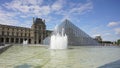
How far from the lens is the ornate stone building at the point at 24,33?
7412 centimetres

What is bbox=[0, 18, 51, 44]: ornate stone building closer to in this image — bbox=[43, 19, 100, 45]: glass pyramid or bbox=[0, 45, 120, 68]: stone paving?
bbox=[43, 19, 100, 45]: glass pyramid

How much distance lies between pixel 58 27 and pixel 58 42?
8340 mm

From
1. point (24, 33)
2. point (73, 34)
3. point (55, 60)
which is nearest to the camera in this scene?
point (55, 60)

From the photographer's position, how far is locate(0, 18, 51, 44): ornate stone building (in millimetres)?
74125

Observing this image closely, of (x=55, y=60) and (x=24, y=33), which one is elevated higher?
(x=24, y=33)

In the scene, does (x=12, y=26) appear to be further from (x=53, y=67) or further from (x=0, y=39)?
(x=53, y=67)

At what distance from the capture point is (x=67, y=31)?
3397 cm

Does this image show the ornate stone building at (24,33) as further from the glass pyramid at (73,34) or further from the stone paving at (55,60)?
the stone paving at (55,60)

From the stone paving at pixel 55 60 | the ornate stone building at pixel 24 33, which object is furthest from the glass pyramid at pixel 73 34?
the ornate stone building at pixel 24 33

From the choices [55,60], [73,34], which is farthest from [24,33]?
[55,60]

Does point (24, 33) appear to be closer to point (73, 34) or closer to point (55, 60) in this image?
point (73, 34)

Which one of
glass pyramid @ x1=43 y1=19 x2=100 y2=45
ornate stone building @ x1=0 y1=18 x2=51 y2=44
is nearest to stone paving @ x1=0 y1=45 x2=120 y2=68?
glass pyramid @ x1=43 y1=19 x2=100 y2=45

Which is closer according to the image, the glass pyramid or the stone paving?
the stone paving

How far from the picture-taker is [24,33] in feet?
267
